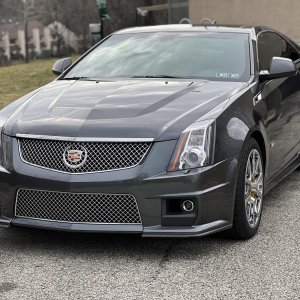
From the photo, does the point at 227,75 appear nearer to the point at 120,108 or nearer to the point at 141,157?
the point at 120,108

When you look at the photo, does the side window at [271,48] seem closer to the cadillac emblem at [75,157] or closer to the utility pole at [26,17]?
the cadillac emblem at [75,157]

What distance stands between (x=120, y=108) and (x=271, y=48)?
2.30 metres

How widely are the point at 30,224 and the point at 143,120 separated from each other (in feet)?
3.38

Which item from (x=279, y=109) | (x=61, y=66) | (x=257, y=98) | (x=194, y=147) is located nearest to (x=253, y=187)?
(x=257, y=98)

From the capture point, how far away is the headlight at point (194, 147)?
13.6 ft

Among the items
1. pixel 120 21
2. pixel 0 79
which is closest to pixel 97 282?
pixel 0 79

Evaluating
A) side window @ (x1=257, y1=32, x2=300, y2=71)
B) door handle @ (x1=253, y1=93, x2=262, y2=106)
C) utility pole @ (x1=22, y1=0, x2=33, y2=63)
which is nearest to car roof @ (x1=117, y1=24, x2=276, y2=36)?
side window @ (x1=257, y1=32, x2=300, y2=71)

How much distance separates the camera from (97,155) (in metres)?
4.16

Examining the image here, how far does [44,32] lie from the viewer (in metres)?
20.7

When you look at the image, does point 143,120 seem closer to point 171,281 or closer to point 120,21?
point 171,281

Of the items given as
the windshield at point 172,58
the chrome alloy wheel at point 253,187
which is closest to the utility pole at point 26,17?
the windshield at point 172,58

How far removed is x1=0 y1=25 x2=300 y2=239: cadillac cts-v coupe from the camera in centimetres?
413

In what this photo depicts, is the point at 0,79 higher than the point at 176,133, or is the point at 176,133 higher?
the point at 176,133

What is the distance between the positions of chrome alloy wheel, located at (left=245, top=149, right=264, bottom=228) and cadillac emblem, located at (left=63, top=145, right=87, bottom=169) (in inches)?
46.6
